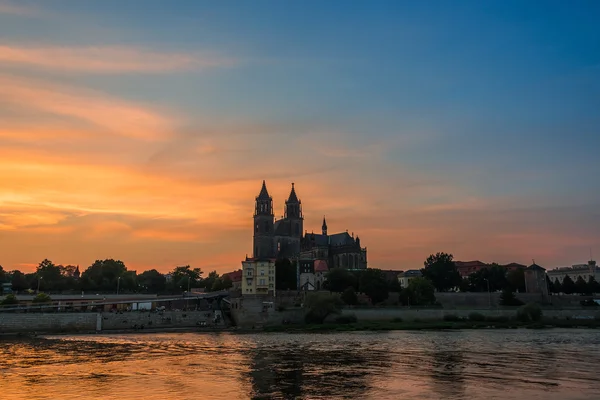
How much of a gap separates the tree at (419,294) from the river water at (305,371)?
46.3m

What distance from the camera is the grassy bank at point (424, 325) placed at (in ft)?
262

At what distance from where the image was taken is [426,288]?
102 m

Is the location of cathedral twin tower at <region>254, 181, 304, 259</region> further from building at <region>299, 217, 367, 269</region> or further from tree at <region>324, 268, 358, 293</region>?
tree at <region>324, 268, 358, 293</region>

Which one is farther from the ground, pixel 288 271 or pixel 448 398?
pixel 288 271

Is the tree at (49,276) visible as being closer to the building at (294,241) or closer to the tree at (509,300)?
the building at (294,241)

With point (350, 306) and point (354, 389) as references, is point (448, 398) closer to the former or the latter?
point (354, 389)

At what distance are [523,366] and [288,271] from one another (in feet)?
276

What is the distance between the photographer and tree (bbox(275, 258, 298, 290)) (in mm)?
117250

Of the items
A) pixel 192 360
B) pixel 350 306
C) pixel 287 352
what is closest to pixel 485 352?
pixel 287 352

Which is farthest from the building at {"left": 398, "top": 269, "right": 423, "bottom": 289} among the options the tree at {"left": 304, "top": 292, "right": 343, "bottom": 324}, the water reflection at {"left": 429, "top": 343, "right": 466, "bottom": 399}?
the water reflection at {"left": 429, "top": 343, "right": 466, "bottom": 399}

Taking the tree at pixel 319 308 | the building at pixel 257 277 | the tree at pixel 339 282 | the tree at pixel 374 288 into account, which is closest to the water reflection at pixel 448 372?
the tree at pixel 319 308

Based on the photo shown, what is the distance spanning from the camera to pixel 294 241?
6142 inches

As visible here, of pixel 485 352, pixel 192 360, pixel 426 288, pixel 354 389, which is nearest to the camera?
pixel 354 389

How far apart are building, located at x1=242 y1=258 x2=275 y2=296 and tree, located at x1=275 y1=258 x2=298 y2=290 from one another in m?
3.02
